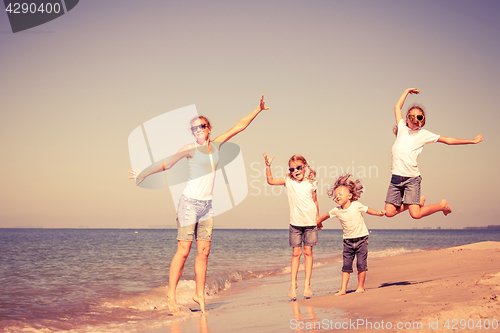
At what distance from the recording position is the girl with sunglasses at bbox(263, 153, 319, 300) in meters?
5.36

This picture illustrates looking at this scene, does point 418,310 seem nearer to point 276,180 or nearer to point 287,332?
point 287,332

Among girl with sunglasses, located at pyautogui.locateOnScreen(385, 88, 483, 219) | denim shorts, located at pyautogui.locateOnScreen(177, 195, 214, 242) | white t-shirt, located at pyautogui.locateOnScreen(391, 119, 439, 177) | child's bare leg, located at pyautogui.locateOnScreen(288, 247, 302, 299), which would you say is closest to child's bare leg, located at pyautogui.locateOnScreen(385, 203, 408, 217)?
girl with sunglasses, located at pyautogui.locateOnScreen(385, 88, 483, 219)

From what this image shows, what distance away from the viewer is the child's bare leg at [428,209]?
5.37m

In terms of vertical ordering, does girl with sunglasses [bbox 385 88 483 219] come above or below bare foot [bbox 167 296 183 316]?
above

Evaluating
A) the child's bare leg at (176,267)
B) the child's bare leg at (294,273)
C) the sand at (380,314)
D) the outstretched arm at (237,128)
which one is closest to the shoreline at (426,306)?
the sand at (380,314)

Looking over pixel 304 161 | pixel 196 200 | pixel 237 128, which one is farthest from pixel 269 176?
pixel 196 200

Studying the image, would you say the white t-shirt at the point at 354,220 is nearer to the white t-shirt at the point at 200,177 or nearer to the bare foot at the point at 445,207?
the bare foot at the point at 445,207

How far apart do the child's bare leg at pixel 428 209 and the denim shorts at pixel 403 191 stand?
12cm

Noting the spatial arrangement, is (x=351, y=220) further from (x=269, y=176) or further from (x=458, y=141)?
(x=458, y=141)

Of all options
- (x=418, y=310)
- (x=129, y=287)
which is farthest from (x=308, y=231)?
(x=129, y=287)

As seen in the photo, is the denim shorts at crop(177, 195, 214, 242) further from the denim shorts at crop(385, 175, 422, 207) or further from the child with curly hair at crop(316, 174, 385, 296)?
the denim shorts at crop(385, 175, 422, 207)

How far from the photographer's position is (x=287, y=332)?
131 inches

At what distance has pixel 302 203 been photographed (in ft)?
17.6

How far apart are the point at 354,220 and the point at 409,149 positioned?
1.30 metres
